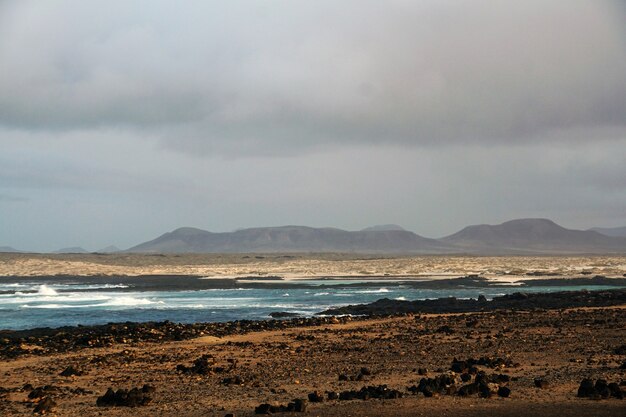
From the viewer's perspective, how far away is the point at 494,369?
19.7 meters

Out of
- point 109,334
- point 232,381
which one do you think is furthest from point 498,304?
point 232,381

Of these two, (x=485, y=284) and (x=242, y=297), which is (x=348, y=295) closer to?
(x=242, y=297)

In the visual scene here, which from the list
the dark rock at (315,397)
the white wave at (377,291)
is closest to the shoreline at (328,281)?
the white wave at (377,291)

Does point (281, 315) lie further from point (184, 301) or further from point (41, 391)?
point (41, 391)

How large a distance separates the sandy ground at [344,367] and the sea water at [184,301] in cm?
1411

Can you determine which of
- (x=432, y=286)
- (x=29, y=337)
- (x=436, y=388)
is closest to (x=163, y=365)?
(x=436, y=388)

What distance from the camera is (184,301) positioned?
187 feet

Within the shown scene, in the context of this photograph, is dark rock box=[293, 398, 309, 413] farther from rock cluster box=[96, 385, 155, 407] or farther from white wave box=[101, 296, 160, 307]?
white wave box=[101, 296, 160, 307]

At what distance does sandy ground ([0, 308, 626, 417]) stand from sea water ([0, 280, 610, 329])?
46.3 feet

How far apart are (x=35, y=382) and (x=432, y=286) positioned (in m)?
56.1

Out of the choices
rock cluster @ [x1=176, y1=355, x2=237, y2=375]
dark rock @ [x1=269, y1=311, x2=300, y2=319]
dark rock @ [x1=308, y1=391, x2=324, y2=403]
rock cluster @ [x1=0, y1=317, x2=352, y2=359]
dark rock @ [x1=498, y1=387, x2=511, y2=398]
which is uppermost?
dark rock @ [x1=498, y1=387, x2=511, y2=398]

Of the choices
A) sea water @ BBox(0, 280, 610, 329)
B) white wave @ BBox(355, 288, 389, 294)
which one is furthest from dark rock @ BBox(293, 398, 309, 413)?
white wave @ BBox(355, 288, 389, 294)

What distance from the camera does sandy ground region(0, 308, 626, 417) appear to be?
15.4 m

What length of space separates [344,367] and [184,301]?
37273 mm
